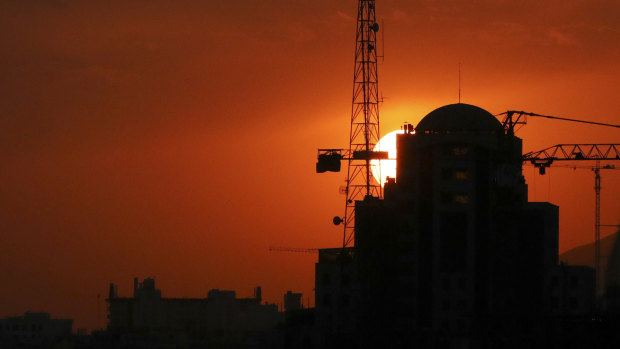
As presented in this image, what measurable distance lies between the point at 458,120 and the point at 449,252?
52.0 ft

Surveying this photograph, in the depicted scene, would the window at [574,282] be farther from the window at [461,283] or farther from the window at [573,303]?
the window at [461,283]

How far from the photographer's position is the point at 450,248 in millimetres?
131125

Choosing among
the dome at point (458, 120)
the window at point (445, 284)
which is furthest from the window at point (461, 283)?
the dome at point (458, 120)

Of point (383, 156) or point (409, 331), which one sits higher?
point (383, 156)

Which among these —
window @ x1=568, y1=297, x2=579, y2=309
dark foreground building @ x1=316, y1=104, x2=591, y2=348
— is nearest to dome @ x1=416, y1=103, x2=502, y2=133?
dark foreground building @ x1=316, y1=104, x2=591, y2=348

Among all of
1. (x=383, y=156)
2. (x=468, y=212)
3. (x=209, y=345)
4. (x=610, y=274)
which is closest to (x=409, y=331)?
(x=468, y=212)

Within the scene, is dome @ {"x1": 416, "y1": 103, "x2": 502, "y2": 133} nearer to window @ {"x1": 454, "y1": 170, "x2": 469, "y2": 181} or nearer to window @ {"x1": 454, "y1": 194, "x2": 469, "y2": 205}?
window @ {"x1": 454, "y1": 170, "x2": 469, "y2": 181}

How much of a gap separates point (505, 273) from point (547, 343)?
9.63 meters

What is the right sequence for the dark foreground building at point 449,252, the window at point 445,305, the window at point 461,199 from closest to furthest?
the dark foreground building at point 449,252 < the window at point 445,305 < the window at point 461,199

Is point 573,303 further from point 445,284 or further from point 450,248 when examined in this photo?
point 450,248

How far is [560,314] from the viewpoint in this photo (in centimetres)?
13325

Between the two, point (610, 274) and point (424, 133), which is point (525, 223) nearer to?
point (424, 133)

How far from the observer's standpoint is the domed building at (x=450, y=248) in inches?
5108

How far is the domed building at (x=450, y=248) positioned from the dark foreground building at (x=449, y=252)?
111 mm
